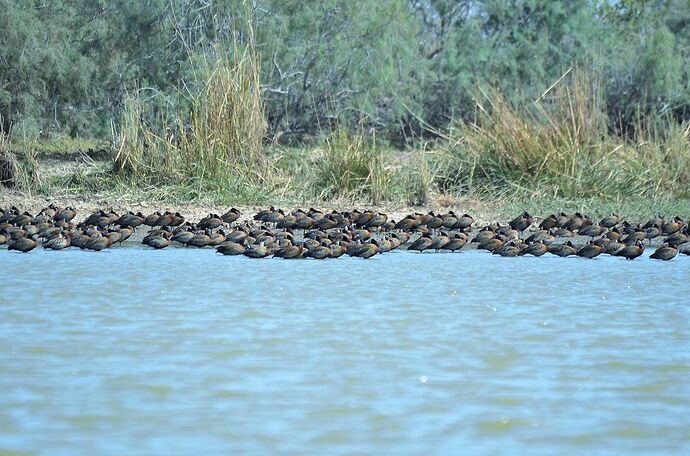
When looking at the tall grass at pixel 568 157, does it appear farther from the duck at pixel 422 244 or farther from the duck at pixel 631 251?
the duck at pixel 631 251

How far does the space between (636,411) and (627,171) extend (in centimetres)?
1204

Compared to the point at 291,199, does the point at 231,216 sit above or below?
above

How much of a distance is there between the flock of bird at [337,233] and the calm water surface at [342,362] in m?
1.41

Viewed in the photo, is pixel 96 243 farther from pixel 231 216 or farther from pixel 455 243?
pixel 455 243

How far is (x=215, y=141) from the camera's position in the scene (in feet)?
54.2

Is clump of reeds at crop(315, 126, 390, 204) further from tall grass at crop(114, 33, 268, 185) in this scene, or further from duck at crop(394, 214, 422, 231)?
duck at crop(394, 214, 422, 231)

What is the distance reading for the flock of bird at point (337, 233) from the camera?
12883 mm

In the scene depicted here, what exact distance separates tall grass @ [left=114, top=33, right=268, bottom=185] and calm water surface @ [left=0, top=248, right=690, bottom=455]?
5.35 m

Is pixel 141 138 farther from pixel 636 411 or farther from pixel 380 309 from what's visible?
pixel 636 411

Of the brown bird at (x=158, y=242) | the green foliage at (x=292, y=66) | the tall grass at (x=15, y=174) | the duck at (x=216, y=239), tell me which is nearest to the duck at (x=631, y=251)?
the duck at (x=216, y=239)

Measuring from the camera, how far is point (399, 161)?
19469mm

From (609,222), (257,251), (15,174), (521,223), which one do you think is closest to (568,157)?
(609,222)

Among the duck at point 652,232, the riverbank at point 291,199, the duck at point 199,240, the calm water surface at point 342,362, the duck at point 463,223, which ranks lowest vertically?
the riverbank at point 291,199

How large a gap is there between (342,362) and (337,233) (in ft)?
21.5
